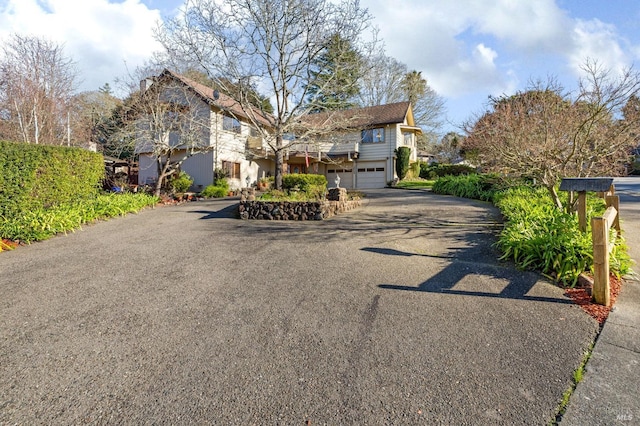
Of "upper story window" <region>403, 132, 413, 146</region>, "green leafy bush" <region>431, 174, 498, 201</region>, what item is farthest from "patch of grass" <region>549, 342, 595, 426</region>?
"upper story window" <region>403, 132, 413, 146</region>

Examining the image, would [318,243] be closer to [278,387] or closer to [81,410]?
[278,387]

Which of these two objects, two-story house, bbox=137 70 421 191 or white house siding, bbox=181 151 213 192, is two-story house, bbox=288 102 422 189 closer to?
two-story house, bbox=137 70 421 191

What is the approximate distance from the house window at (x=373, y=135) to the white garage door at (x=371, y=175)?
1.71 meters

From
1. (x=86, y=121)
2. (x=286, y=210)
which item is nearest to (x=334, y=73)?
(x=286, y=210)

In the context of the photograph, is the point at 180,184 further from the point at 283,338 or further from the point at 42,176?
the point at 283,338

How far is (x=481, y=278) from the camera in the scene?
4836 mm

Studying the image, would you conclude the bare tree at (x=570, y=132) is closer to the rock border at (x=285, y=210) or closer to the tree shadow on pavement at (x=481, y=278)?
the tree shadow on pavement at (x=481, y=278)

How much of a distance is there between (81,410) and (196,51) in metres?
13.2

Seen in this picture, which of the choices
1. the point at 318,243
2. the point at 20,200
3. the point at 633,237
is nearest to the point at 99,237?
the point at 20,200

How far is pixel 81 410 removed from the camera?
91.7 inches

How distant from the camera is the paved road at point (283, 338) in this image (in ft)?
7.73

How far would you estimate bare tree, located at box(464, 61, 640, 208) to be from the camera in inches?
257

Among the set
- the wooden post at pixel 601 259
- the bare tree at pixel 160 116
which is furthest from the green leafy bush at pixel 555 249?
the bare tree at pixel 160 116

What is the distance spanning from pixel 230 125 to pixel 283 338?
18196 millimetres
